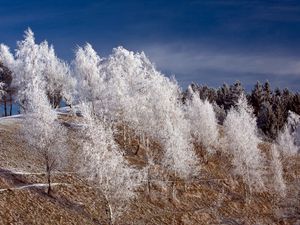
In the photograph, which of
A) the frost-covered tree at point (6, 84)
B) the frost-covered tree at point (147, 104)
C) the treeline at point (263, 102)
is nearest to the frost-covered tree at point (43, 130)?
the frost-covered tree at point (147, 104)

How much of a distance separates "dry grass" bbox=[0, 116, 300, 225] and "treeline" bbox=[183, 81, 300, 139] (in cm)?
4069

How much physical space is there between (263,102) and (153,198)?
92266 millimetres

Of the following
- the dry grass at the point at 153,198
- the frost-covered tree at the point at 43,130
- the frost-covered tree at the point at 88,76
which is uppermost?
the frost-covered tree at the point at 88,76

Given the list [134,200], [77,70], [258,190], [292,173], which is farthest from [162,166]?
[292,173]

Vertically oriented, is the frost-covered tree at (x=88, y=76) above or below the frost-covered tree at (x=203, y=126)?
above

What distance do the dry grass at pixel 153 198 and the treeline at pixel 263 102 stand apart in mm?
40695

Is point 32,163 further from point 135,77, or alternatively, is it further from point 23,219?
point 135,77

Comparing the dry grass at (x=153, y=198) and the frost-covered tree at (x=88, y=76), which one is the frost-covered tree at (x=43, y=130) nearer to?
the dry grass at (x=153, y=198)

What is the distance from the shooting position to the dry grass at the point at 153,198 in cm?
5144

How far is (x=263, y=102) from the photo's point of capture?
487 feet

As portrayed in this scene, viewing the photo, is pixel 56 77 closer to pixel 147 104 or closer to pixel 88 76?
pixel 88 76

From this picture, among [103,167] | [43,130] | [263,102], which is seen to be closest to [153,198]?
[43,130]

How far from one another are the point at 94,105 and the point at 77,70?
8.63 metres

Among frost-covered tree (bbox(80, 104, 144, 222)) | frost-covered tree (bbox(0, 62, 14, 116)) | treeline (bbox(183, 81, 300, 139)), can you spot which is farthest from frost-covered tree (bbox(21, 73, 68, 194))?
treeline (bbox(183, 81, 300, 139))
